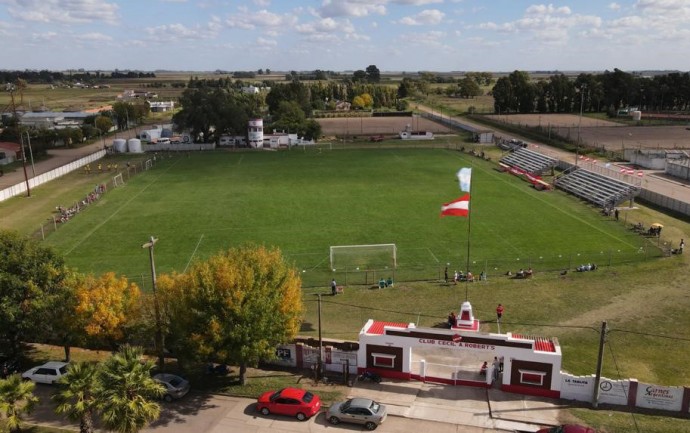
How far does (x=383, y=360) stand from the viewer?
2584 cm

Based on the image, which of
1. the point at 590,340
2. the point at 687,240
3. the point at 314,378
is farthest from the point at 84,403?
the point at 687,240

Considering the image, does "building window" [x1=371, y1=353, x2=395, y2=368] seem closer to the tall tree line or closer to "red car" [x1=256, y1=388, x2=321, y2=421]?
"red car" [x1=256, y1=388, x2=321, y2=421]

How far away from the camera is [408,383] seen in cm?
2538

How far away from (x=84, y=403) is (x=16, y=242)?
12106mm

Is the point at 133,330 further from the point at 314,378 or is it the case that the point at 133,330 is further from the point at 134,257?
the point at 134,257

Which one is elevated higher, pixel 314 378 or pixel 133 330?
pixel 133 330

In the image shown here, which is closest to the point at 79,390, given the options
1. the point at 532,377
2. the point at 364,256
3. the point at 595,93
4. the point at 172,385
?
the point at 172,385

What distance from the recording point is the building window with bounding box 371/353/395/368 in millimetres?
25734

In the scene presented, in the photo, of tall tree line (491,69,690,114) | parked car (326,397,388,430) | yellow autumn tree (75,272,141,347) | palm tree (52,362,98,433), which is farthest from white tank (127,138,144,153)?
tall tree line (491,69,690,114)

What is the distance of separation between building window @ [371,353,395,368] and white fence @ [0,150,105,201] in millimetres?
54577

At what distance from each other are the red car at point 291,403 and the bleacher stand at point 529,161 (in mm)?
57926

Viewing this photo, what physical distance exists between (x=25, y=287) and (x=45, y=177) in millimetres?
54053

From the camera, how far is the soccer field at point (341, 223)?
40.8 m

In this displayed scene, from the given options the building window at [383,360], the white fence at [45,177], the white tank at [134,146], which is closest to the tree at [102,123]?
the white tank at [134,146]
